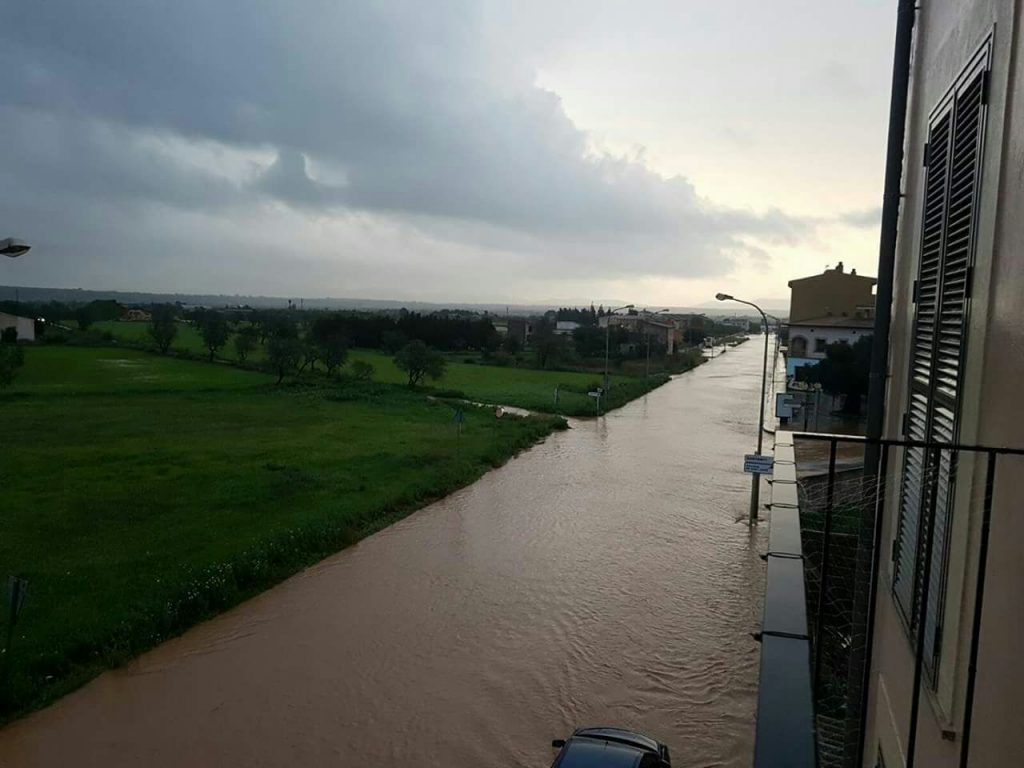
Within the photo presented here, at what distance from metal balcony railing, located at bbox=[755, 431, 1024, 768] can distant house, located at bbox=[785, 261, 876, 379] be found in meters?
28.7

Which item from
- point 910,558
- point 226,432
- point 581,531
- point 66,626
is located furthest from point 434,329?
point 910,558

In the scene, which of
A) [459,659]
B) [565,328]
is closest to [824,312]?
[459,659]

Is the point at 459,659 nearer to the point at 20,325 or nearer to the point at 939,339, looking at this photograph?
the point at 939,339

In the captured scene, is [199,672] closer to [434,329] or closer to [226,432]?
[226,432]

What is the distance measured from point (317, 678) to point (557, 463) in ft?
41.2

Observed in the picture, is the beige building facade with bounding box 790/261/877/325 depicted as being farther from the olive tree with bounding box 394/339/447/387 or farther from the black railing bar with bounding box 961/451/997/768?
the black railing bar with bounding box 961/451/997/768

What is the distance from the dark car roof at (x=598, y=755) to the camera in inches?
232

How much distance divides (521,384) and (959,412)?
36.7 meters

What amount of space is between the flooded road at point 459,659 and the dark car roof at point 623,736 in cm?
94

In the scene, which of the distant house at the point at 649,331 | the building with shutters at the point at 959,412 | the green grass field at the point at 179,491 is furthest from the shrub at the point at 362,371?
the building with shutters at the point at 959,412

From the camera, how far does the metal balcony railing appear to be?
1924mm

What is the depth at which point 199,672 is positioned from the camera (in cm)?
860

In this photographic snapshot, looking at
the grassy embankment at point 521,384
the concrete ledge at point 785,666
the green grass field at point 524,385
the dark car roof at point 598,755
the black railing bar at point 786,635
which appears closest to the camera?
the concrete ledge at point 785,666

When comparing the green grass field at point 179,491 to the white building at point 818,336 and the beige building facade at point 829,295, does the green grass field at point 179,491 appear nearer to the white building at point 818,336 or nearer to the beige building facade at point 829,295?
the white building at point 818,336
